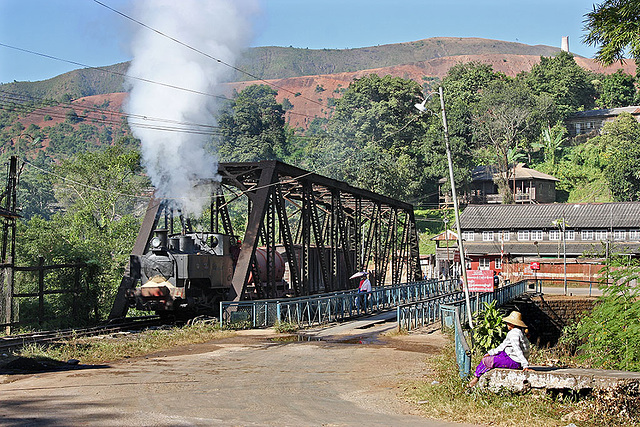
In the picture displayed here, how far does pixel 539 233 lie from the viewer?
66125 mm

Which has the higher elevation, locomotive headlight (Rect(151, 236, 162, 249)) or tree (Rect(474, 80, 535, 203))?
tree (Rect(474, 80, 535, 203))

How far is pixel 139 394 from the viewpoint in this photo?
11.3m

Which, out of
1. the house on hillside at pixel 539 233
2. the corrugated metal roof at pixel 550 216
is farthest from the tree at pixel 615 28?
the corrugated metal roof at pixel 550 216

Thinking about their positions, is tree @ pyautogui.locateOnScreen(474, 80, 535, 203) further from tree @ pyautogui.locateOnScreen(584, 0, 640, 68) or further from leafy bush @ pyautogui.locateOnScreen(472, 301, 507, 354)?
leafy bush @ pyautogui.locateOnScreen(472, 301, 507, 354)

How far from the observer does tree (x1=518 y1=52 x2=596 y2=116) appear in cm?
10869

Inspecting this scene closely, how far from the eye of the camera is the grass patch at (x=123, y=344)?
15.9m

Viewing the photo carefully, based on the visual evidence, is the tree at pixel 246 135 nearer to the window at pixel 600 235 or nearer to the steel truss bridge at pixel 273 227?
the window at pixel 600 235

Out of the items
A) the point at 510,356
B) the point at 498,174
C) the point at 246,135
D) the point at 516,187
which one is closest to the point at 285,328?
the point at 510,356

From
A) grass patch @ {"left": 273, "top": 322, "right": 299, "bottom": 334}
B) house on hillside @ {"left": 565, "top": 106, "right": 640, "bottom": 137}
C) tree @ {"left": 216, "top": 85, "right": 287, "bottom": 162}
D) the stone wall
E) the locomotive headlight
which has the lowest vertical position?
the stone wall

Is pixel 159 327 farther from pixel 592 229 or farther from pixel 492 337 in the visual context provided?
pixel 592 229

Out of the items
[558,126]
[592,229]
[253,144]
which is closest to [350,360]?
[592,229]

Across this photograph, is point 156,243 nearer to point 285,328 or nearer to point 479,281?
point 285,328

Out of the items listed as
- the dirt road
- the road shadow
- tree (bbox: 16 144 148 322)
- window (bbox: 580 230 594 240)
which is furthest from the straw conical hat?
window (bbox: 580 230 594 240)

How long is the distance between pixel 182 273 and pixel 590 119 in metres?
99.7
